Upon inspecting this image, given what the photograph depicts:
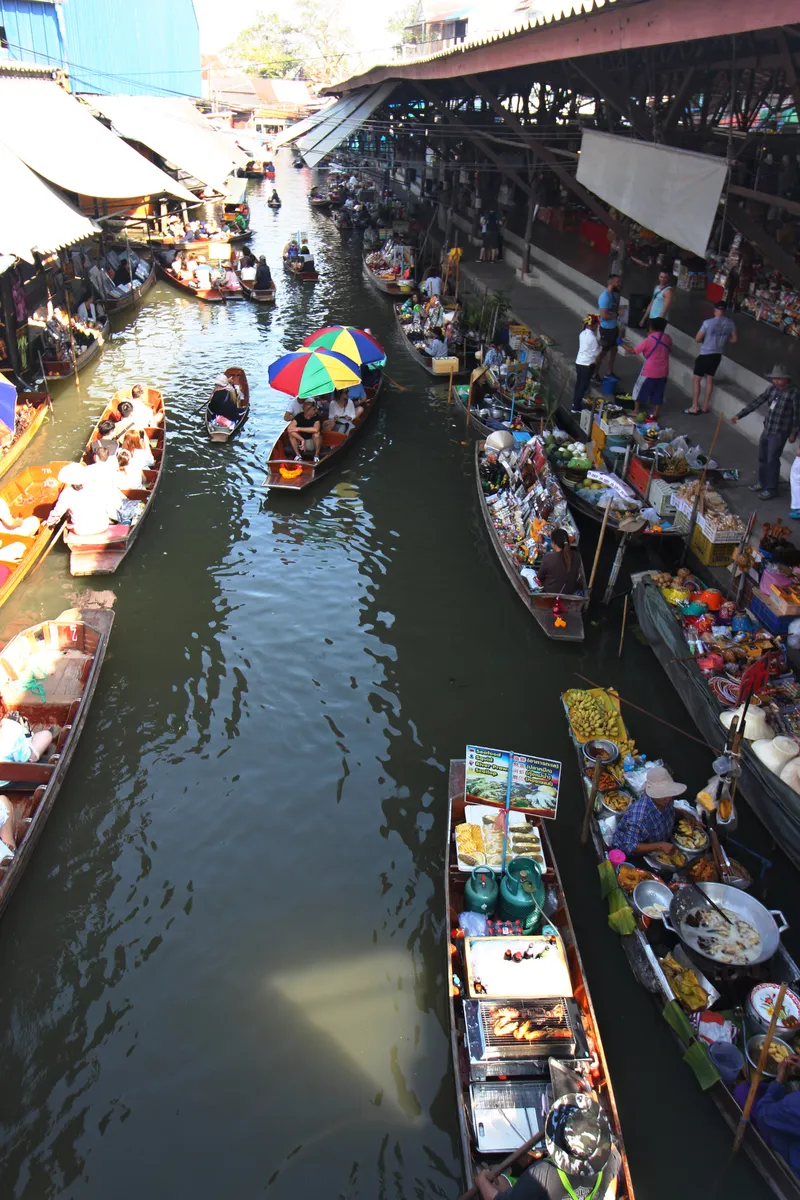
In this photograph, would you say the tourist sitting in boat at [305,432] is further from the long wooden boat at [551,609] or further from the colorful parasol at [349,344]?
the long wooden boat at [551,609]

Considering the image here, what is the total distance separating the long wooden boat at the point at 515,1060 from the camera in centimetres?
548

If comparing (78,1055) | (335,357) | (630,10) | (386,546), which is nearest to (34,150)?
(335,357)

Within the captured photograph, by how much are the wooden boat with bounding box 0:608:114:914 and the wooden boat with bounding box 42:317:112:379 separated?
35.5 feet

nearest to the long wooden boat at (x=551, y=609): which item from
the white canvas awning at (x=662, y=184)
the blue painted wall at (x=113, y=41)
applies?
the white canvas awning at (x=662, y=184)

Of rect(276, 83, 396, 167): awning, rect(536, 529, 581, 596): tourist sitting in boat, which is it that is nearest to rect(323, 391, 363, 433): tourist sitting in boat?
rect(536, 529, 581, 596): tourist sitting in boat

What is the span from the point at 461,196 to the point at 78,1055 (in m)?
36.7

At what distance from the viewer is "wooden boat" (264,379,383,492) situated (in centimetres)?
1473

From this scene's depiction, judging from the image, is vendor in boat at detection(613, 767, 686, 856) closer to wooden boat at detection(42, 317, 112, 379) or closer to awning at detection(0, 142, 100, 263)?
awning at detection(0, 142, 100, 263)

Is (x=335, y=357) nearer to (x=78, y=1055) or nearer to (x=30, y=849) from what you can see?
(x=30, y=849)

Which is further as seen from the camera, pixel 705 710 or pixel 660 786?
pixel 705 710


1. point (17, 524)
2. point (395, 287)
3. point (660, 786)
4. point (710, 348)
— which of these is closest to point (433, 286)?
point (395, 287)

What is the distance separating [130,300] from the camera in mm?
26172

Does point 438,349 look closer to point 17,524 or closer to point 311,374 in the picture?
point 311,374

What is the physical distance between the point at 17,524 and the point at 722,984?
11.3 m
